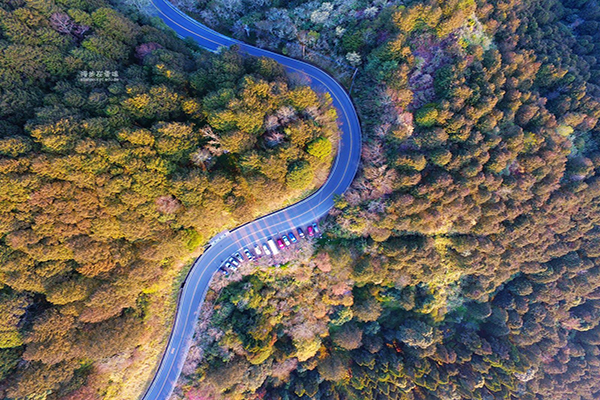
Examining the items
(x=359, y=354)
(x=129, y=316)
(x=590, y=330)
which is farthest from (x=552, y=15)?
(x=129, y=316)

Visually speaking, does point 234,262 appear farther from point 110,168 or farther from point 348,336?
point 348,336

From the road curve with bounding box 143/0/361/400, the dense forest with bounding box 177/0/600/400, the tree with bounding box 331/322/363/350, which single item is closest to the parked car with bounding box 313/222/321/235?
the road curve with bounding box 143/0/361/400

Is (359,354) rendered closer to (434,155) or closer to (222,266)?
(222,266)

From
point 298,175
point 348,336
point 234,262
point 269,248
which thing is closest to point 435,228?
point 298,175

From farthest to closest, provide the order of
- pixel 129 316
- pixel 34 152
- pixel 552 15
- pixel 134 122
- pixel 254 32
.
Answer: pixel 552 15 → pixel 254 32 → pixel 129 316 → pixel 134 122 → pixel 34 152

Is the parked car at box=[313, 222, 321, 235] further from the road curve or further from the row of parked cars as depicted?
the road curve

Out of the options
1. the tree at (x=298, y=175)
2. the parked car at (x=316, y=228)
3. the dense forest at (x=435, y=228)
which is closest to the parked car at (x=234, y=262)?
the dense forest at (x=435, y=228)
